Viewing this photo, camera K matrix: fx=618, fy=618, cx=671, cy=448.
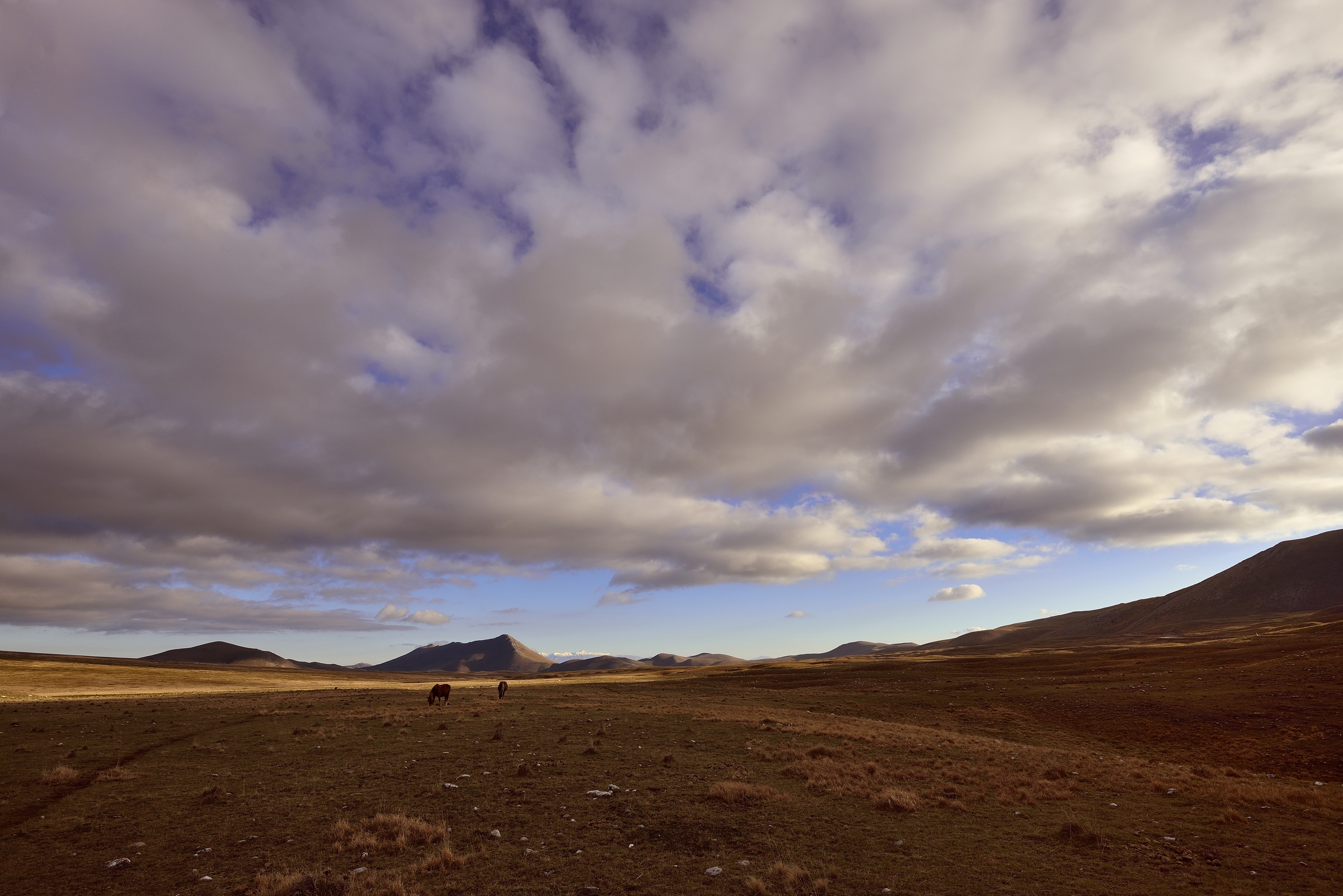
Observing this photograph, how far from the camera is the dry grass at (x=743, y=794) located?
18.2 m

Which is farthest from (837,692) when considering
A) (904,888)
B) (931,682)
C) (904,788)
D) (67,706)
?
(67,706)

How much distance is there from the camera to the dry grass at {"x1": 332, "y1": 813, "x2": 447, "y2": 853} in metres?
14.0

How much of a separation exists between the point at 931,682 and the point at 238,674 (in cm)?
11436

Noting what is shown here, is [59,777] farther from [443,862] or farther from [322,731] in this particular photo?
[443,862]

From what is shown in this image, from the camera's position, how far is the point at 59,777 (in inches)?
804

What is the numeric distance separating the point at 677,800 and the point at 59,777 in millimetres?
20508

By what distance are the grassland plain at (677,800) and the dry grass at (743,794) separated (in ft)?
0.25

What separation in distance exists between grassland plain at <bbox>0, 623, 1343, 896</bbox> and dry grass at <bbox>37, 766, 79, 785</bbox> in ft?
0.31

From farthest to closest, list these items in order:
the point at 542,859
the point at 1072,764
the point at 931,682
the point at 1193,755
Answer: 1. the point at 931,682
2. the point at 1193,755
3. the point at 1072,764
4. the point at 542,859

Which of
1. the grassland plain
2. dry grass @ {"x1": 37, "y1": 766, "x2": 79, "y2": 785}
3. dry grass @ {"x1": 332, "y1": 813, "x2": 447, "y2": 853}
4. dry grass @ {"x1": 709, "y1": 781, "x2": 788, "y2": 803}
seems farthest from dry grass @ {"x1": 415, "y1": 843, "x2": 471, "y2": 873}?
dry grass @ {"x1": 37, "y1": 766, "x2": 79, "y2": 785}

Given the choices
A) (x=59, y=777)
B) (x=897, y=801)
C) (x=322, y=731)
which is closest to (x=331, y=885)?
(x=897, y=801)

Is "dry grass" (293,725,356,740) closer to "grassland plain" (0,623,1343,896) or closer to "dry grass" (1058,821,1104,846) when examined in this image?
"grassland plain" (0,623,1343,896)

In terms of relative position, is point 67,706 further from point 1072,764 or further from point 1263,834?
point 1263,834

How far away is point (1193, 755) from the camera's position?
2888 centimetres
